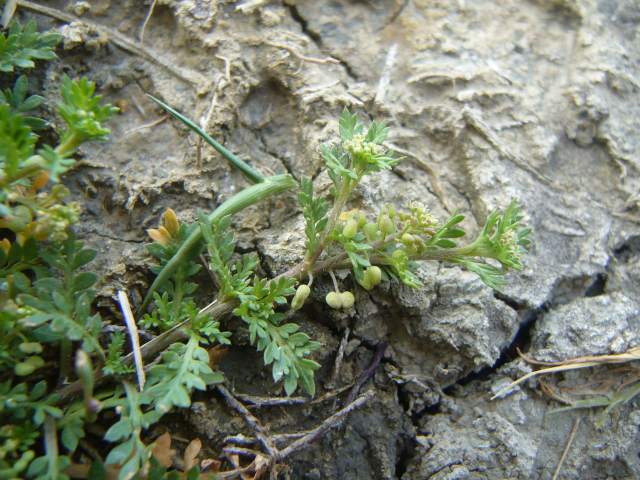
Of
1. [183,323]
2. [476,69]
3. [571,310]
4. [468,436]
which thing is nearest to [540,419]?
[468,436]

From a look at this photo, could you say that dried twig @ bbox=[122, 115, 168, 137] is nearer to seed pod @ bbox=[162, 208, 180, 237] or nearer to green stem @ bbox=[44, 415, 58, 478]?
seed pod @ bbox=[162, 208, 180, 237]

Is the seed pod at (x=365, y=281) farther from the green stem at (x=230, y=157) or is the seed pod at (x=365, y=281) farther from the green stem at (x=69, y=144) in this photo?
the green stem at (x=69, y=144)

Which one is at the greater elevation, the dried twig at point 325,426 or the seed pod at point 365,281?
the seed pod at point 365,281

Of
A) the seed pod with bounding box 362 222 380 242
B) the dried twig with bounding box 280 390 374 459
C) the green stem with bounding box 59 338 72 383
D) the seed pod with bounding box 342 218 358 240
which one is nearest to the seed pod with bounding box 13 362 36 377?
the green stem with bounding box 59 338 72 383

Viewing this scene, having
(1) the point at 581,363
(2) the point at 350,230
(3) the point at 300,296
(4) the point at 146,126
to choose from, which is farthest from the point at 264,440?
(4) the point at 146,126

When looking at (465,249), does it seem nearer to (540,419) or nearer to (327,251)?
(327,251)

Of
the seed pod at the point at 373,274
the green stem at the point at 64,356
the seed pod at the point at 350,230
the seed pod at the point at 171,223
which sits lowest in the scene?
the green stem at the point at 64,356

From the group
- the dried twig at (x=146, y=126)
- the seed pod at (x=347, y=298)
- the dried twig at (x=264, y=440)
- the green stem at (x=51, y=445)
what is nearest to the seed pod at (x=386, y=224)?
the seed pod at (x=347, y=298)
